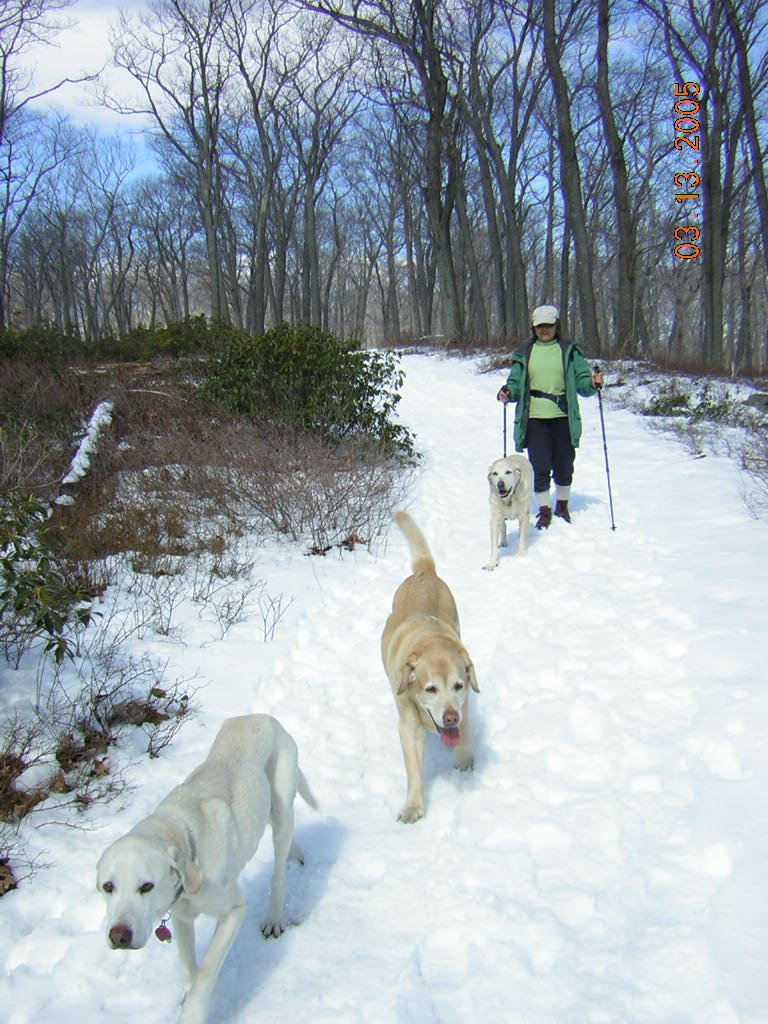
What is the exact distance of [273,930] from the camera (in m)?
2.65

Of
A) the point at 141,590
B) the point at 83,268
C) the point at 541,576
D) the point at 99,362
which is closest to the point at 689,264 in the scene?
A: the point at 99,362

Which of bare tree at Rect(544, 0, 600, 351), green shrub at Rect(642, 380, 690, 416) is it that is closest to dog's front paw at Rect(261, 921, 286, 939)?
green shrub at Rect(642, 380, 690, 416)

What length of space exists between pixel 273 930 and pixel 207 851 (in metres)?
0.69

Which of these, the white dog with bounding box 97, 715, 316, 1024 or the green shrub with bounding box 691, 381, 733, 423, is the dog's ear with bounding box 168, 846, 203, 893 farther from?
the green shrub with bounding box 691, 381, 733, 423

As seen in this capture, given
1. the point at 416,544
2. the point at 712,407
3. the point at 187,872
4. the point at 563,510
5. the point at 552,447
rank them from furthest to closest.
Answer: the point at 712,407 < the point at 563,510 < the point at 552,447 < the point at 416,544 < the point at 187,872

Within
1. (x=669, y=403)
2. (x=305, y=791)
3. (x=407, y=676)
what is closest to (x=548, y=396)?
(x=407, y=676)

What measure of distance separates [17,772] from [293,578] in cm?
347

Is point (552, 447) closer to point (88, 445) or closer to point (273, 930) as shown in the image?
point (88, 445)

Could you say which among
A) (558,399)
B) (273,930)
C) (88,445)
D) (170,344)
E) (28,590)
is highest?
(170,344)

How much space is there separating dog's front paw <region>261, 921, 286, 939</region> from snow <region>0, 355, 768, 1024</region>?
5 cm

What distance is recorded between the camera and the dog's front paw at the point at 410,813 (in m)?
3.27

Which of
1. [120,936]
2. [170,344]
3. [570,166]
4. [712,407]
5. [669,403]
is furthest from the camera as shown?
[570,166]

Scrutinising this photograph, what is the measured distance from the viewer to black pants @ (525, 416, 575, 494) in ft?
24.4
